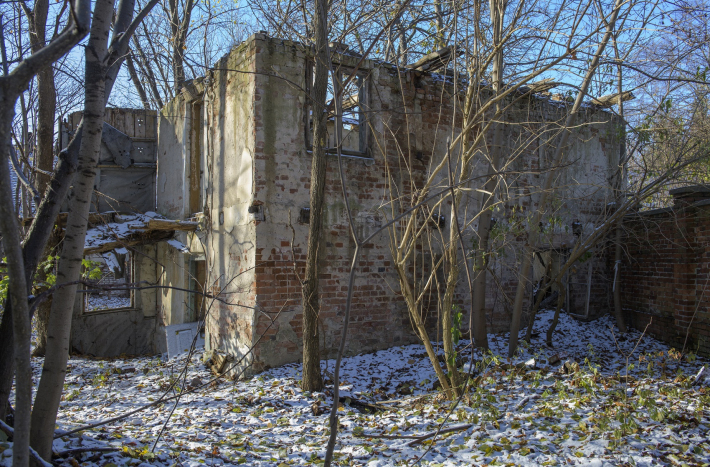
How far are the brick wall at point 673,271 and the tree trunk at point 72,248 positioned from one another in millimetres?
7642

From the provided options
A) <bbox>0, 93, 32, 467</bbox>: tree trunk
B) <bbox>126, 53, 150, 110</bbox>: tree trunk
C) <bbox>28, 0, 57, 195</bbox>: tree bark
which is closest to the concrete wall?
<bbox>28, 0, 57, 195</bbox>: tree bark

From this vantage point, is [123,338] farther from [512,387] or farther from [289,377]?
[512,387]

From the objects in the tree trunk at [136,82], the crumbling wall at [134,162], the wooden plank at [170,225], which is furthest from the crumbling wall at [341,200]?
the tree trunk at [136,82]

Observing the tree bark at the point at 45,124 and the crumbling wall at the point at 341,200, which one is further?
the tree bark at the point at 45,124

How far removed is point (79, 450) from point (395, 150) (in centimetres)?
579

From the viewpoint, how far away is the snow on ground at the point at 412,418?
371 cm

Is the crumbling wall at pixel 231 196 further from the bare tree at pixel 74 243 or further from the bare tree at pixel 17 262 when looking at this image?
the bare tree at pixel 17 262

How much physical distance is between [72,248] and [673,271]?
28.4 ft

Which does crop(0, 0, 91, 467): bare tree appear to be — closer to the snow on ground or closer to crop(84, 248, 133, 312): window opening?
the snow on ground

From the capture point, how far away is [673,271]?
8031 millimetres

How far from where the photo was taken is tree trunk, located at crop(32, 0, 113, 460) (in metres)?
2.88

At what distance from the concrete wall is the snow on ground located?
0.71m

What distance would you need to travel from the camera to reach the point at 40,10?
7.20m

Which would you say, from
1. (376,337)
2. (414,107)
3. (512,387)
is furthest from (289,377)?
(414,107)
